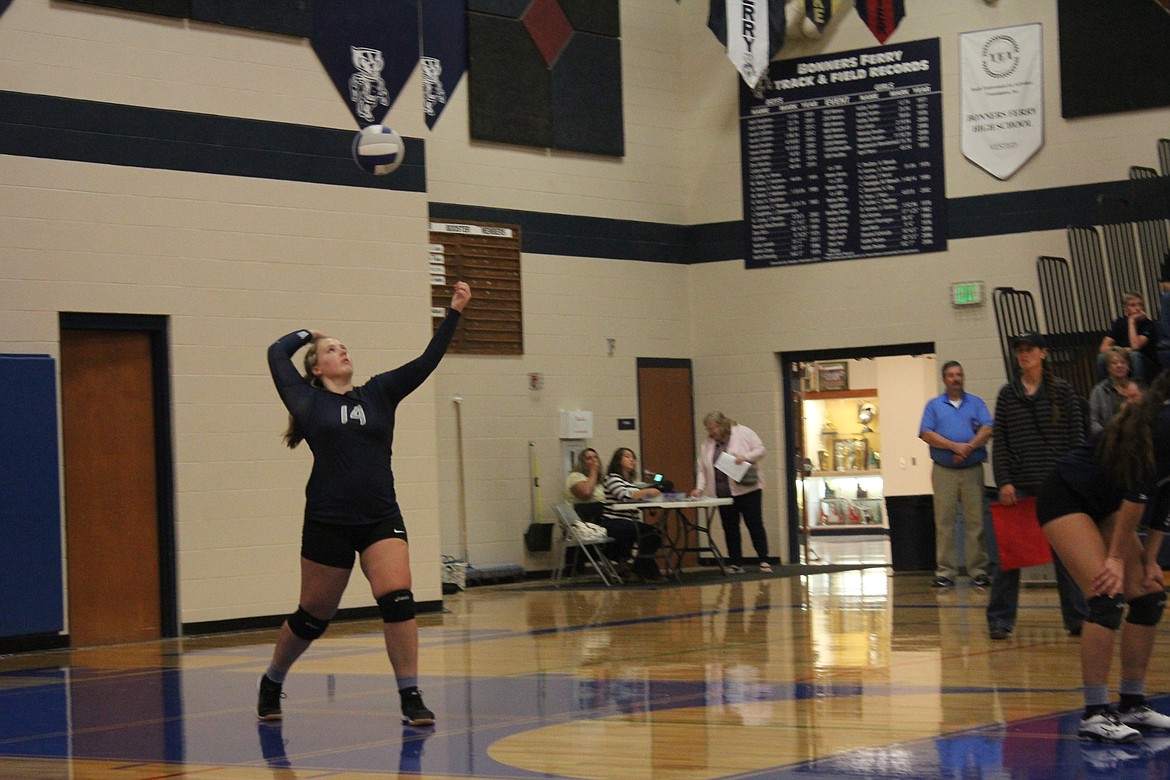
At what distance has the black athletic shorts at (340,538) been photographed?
6.61 m

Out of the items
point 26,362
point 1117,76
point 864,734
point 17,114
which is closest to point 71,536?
point 26,362

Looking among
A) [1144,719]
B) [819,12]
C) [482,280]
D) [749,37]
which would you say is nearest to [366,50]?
[482,280]

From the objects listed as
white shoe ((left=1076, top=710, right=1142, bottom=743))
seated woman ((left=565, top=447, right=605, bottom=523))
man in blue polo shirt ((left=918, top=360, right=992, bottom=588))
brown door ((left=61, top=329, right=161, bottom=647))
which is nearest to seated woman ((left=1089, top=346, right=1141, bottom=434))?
man in blue polo shirt ((left=918, top=360, right=992, bottom=588))

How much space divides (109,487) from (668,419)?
7.95 metres

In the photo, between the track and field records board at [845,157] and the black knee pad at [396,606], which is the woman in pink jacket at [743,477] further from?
the black knee pad at [396,606]

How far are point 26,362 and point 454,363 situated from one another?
5680 mm

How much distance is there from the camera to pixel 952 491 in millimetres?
13852

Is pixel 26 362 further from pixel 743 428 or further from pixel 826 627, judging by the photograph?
pixel 743 428

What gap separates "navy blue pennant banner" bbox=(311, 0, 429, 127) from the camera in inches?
497

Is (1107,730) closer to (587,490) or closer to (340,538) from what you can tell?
(340,538)

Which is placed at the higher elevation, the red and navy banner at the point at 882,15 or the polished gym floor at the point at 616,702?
the red and navy banner at the point at 882,15

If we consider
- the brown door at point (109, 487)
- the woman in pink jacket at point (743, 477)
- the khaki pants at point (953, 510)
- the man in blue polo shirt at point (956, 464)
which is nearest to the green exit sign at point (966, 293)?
the man in blue polo shirt at point (956, 464)

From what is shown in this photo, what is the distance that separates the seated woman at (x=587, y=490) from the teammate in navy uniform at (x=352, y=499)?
8752mm

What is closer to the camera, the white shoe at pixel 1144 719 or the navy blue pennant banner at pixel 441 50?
the white shoe at pixel 1144 719
